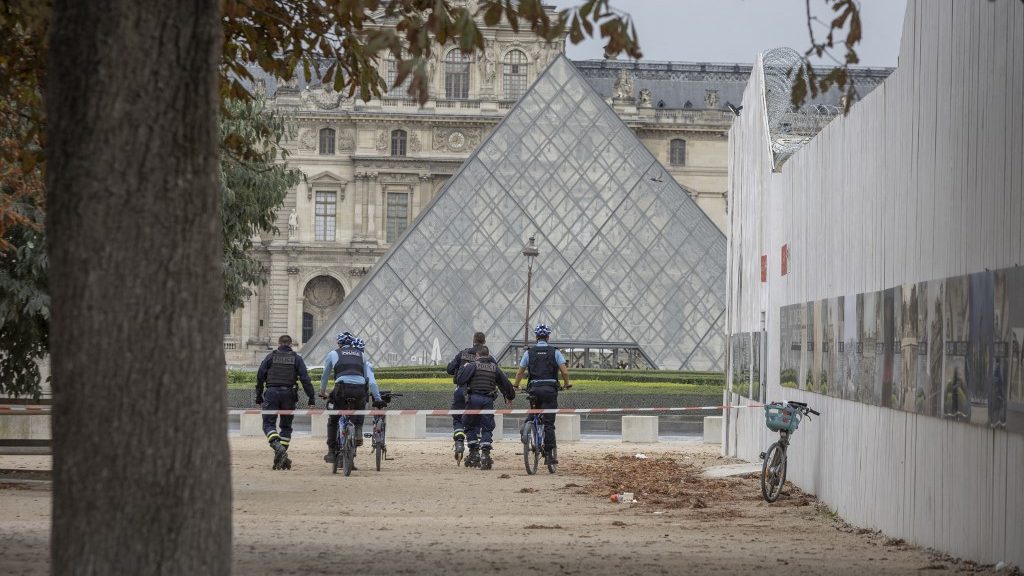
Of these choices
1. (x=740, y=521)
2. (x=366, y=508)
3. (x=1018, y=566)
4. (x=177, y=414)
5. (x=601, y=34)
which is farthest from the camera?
(x=366, y=508)

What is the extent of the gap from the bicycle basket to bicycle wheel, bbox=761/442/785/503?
0.14 meters

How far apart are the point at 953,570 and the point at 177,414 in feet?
13.0

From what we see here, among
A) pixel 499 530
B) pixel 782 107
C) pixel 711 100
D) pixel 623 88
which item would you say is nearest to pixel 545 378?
pixel 782 107

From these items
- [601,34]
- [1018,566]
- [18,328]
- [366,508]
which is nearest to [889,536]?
[1018,566]

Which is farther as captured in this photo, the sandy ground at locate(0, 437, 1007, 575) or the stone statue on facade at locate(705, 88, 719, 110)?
the stone statue on facade at locate(705, 88, 719, 110)

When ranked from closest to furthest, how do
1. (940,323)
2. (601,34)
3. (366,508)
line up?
(601,34), (940,323), (366,508)

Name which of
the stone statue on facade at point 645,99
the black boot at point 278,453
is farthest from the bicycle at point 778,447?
the stone statue on facade at point 645,99

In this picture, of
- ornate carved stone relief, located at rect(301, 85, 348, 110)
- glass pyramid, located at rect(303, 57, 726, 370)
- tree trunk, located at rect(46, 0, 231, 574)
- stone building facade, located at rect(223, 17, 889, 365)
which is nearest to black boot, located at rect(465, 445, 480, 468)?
tree trunk, located at rect(46, 0, 231, 574)

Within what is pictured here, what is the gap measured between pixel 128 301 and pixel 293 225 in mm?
57873

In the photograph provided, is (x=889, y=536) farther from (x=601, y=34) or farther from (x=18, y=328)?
(x=18, y=328)

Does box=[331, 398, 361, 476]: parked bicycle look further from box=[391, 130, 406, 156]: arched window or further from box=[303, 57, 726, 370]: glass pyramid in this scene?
box=[391, 130, 406, 156]: arched window

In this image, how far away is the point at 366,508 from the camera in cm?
983

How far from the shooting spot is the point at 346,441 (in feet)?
42.9

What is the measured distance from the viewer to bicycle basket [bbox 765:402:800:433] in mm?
10516
